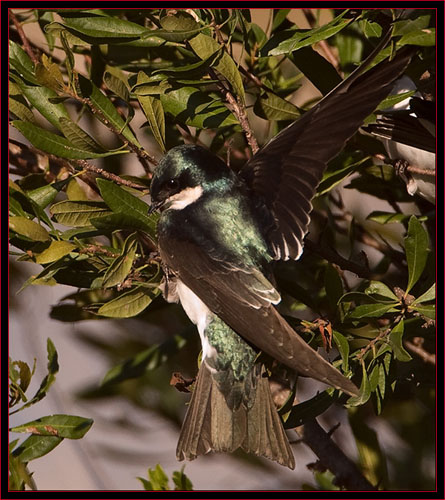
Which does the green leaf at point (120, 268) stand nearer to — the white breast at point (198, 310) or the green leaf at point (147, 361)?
the white breast at point (198, 310)

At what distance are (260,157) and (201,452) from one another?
2.12 ft

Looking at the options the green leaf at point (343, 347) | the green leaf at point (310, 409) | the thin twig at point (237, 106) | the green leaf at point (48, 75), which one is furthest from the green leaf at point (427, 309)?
the green leaf at point (48, 75)

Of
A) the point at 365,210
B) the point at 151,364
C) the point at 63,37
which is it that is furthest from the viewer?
the point at 365,210

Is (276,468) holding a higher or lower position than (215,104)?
lower

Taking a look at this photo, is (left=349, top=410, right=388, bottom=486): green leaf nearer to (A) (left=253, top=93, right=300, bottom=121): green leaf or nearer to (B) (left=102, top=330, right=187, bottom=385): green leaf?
(B) (left=102, top=330, right=187, bottom=385): green leaf

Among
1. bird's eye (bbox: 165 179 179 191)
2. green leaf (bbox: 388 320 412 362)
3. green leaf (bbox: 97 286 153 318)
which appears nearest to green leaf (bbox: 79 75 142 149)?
bird's eye (bbox: 165 179 179 191)

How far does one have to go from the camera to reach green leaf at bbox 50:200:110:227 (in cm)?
190

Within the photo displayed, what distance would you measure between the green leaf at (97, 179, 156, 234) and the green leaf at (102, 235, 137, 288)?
8 cm

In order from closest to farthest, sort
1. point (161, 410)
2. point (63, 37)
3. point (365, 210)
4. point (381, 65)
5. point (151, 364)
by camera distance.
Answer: point (381, 65)
point (63, 37)
point (151, 364)
point (161, 410)
point (365, 210)

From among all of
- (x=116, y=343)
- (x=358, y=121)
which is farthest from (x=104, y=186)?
(x=116, y=343)

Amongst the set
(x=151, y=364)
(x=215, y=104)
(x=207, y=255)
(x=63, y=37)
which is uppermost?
(x=63, y=37)

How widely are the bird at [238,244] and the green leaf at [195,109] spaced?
0.20ft

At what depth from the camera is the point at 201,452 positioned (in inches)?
77.0

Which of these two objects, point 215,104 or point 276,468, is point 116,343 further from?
point 215,104
